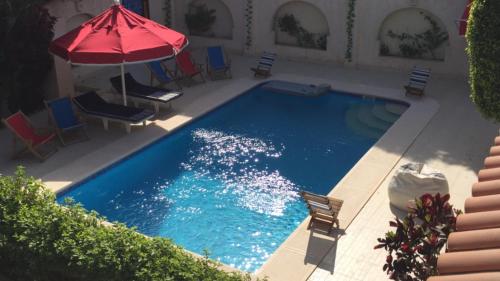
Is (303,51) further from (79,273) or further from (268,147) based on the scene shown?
(79,273)

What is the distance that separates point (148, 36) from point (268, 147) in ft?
15.1

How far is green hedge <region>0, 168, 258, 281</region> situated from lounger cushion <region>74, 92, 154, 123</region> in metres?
6.22

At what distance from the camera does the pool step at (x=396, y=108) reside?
18.4m

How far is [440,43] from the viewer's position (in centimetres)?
2106

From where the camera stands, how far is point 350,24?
71.9 ft

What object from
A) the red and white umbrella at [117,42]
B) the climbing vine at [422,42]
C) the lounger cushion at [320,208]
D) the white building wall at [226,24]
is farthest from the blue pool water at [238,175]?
the white building wall at [226,24]

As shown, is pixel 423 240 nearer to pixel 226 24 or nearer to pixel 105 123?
pixel 105 123

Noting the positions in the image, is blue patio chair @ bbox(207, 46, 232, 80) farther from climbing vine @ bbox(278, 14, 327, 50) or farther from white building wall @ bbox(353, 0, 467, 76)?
white building wall @ bbox(353, 0, 467, 76)

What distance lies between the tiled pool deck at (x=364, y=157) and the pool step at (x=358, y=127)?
0.59 metres

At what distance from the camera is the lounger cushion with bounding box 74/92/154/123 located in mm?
16031

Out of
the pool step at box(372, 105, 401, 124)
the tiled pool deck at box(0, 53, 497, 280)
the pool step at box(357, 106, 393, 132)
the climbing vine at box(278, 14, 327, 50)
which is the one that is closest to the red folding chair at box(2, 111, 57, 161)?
the tiled pool deck at box(0, 53, 497, 280)

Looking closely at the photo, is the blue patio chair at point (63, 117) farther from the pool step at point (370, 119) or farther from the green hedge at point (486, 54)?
the green hedge at point (486, 54)

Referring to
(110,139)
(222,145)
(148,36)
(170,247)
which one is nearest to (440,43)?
(222,145)

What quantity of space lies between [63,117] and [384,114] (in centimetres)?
998
